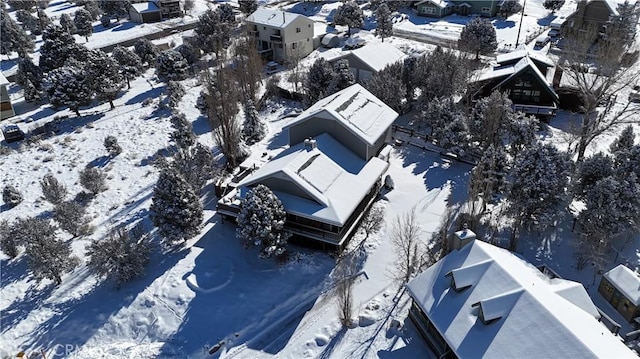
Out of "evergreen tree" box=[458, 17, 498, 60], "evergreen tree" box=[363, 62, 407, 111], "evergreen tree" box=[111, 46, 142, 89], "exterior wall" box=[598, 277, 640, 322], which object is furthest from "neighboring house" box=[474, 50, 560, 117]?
"evergreen tree" box=[111, 46, 142, 89]

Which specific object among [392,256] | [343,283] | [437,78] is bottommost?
[392,256]

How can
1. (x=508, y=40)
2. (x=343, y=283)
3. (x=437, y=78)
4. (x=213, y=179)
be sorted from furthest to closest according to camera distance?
(x=508, y=40)
(x=437, y=78)
(x=213, y=179)
(x=343, y=283)

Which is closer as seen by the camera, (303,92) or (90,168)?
(90,168)

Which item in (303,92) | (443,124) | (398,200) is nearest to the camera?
(398,200)

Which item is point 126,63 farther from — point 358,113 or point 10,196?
point 358,113

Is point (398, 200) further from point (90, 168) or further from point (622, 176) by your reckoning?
point (90, 168)

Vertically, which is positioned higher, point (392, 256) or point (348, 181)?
point (348, 181)

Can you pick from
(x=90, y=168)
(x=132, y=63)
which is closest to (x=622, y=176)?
(x=90, y=168)

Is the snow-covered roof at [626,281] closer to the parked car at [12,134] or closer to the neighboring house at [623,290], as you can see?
the neighboring house at [623,290]
